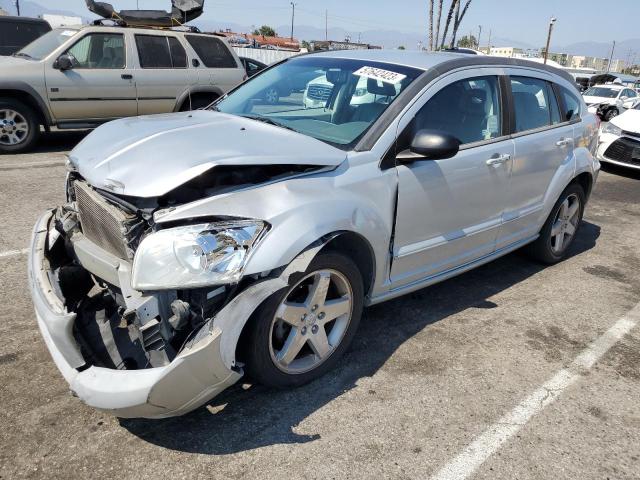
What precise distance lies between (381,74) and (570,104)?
2.32 metres

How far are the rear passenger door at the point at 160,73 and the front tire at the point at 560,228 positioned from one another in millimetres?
6694

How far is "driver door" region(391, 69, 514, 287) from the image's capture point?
10.2 ft

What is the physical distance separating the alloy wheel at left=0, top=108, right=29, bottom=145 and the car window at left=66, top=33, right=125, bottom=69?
46.2 inches

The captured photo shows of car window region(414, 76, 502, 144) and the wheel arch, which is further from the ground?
car window region(414, 76, 502, 144)

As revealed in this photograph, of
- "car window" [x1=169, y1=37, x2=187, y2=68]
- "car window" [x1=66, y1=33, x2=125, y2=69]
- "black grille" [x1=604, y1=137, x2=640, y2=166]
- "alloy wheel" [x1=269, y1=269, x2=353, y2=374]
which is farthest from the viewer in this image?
"black grille" [x1=604, y1=137, x2=640, y2=166]

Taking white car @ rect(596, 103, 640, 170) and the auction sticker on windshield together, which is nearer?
the auction sticker on windshield

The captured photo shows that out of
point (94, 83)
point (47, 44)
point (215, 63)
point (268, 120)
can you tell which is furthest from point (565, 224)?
point (47, 44)

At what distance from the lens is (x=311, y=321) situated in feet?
9.01

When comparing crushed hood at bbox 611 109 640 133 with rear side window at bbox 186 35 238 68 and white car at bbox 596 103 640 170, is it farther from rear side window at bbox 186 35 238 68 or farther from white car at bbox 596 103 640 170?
rear side window at bbox 186 35 238 68

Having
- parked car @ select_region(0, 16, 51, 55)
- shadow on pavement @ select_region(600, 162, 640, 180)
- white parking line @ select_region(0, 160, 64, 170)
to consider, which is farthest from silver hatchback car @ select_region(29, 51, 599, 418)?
parked car @ select_region(0, 16, 51, 55)

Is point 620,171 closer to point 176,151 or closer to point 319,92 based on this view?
point 319,92

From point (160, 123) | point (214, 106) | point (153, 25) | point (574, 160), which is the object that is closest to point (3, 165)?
point (153, 25)

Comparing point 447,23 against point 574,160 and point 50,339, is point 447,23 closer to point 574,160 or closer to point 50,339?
point 574,160

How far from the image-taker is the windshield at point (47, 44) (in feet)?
27.0
